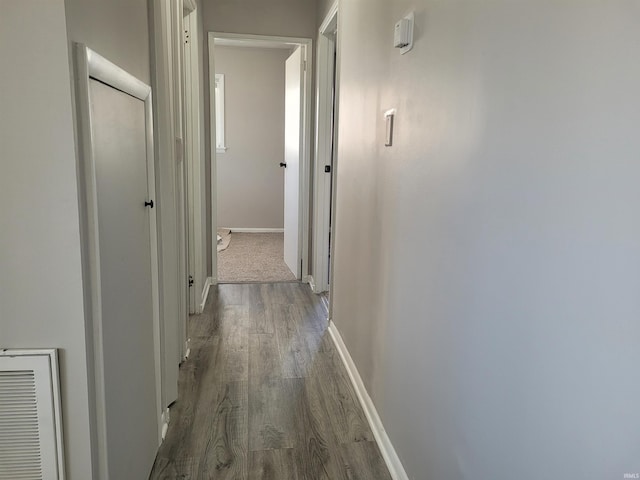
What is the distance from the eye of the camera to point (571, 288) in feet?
2.71

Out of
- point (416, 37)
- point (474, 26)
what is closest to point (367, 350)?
point (416, 37)

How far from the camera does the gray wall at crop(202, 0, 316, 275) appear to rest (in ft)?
12.1

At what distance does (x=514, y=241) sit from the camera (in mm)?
1005

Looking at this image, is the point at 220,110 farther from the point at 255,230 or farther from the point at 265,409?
the point at 265,409

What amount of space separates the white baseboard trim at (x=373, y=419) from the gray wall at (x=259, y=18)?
2.14 meters

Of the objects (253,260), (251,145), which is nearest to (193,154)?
(253,260)

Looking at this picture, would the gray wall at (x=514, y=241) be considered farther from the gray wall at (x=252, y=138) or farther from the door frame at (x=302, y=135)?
the gray wall at (x=252, y=138)

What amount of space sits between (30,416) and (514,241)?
1.12 metres

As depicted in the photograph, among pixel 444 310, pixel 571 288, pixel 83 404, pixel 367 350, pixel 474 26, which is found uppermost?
pixel 474 26

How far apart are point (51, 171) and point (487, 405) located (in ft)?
3.55

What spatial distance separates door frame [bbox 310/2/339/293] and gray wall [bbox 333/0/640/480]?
5.85 ft

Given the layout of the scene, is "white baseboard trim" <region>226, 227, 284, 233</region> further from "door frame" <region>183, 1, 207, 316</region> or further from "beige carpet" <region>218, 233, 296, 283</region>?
"door frame" <region>183, 1, 207, 316</region>

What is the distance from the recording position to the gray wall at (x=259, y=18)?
369cm

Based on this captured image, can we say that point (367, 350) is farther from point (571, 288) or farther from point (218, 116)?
point (218, 116)
